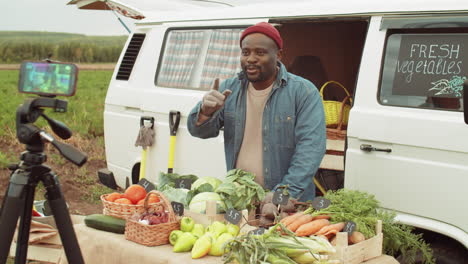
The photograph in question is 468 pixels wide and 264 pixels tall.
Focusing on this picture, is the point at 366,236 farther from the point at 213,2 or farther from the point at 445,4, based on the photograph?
the point at 213,2

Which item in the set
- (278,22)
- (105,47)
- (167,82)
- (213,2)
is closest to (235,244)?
(278,22)

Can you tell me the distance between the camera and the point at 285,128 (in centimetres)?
442

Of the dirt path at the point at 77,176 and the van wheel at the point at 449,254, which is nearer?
the van wheel at the point at 449,254

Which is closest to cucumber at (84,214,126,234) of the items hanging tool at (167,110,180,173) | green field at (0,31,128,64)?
hanging tool at (167,110,180,173)

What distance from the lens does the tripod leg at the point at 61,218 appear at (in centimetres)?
293

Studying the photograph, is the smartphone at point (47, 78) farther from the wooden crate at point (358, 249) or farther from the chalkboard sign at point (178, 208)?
the wooden crate at point (358, 249)

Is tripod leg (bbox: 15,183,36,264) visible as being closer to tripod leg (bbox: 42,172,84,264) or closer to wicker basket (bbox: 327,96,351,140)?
tripod leg (bbox: 42,172,84,264)

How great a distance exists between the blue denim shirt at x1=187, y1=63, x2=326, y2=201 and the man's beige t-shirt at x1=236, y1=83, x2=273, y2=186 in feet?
0.12

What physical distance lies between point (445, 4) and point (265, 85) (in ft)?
4.17

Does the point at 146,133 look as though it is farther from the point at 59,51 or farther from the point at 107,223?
the point at 59,51

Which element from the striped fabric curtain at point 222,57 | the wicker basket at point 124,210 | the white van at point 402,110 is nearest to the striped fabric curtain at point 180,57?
the striped fabric curtain at point 222,57

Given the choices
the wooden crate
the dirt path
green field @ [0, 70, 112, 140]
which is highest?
the wooden crate

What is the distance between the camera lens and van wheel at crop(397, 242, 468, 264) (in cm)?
449

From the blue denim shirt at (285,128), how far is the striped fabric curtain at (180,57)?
6.35 feet
